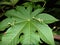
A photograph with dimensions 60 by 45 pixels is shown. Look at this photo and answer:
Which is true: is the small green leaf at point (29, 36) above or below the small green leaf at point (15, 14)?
below

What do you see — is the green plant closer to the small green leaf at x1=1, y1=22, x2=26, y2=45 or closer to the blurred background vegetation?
the small green leaf at x1=1, y1=22, x2=26, y2=45

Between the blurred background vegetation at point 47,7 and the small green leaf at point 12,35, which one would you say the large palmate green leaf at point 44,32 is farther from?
the blurred background vegetation at point 47,7

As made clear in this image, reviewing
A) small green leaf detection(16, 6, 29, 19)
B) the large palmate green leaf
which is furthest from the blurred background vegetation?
the large palmate green leaf

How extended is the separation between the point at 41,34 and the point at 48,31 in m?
0.05

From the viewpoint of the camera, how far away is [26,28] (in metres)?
1.08

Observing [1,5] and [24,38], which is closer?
[24,38]

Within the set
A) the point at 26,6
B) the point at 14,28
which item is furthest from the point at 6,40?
the point at 26,6

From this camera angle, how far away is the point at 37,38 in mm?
1031

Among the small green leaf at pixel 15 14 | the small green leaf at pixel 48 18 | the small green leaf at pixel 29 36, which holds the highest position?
the small green leaf at pixel 15 14

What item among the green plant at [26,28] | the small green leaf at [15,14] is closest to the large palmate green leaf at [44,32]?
the green plant at [26,28]

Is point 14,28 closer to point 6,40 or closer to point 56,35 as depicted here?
point 6,40

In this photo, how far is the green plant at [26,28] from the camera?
1.03 m

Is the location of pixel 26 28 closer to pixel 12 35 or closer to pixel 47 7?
pixel 12 35

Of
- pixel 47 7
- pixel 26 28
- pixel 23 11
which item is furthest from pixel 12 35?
pixel 47 7
